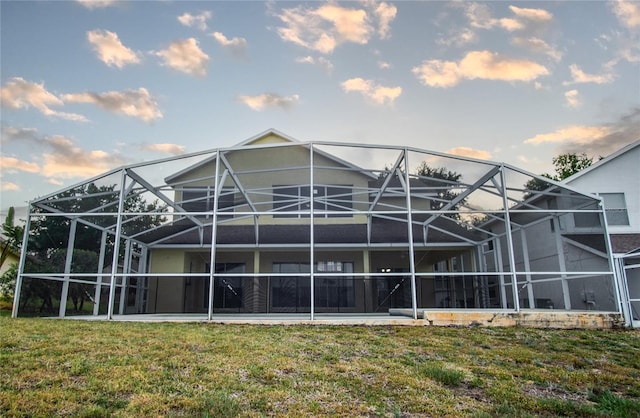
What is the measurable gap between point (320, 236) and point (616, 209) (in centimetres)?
1072

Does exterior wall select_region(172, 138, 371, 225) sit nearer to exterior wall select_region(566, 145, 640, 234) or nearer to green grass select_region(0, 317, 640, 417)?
green grass select_region(0, 317, 640, 417)

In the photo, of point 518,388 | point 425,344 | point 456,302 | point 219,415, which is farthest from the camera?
point 456,302

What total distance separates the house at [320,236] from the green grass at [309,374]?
2762 millimetres

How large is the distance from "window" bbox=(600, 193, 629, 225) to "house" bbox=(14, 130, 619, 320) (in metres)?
2.13

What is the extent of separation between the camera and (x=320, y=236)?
49.8ft

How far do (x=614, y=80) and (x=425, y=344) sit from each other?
506 inches

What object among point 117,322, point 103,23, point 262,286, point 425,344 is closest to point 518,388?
point 425,344

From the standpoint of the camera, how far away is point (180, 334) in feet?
23.1

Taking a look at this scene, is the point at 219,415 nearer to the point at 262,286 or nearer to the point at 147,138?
the point at 262,286

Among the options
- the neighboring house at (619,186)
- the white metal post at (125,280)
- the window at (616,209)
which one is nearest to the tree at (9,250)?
the white metal post at (125,280)

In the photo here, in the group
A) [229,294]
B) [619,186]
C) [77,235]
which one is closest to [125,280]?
[77,235]

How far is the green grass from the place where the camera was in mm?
3553

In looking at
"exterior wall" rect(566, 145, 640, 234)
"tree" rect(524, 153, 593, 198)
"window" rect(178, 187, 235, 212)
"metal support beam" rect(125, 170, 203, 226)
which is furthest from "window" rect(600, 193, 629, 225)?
"tree" rect(524, 153, 593, 198)

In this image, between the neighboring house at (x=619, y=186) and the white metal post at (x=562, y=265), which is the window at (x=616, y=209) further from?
the white metal post at (x=562, y=265)
